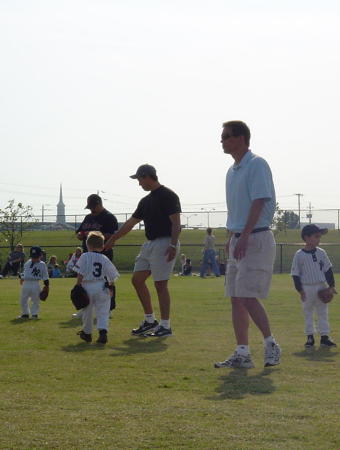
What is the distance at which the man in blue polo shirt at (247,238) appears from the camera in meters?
7.59

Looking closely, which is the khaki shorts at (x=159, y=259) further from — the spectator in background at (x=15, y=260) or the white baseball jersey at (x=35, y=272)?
the spectator in background at (x=15, y=260)

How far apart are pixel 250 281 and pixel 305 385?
1.22 meters

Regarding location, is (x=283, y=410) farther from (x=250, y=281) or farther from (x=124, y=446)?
(x=250, y=281)

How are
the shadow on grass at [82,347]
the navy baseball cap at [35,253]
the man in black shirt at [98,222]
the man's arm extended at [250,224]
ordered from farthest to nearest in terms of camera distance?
the navy baseball cap at [35,253] → the man in black shirt at [98,222] → the shadow on grass at [82,347] → the man's arm extended at [250,224]

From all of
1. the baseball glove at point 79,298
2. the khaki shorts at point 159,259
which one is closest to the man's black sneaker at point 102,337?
the baseball glove at point 79,298

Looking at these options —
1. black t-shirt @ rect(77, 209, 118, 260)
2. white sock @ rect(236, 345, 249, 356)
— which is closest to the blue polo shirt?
white sock @ rect(236, 345, 249, 356)

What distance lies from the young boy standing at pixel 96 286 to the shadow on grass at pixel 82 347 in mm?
171

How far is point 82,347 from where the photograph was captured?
30.8 feet

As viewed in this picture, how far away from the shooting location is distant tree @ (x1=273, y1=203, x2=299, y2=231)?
209ft

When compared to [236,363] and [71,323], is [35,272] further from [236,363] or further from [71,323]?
[236,363]

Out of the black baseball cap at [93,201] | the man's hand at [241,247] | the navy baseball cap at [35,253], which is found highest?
the black baseball cap at [93,201]

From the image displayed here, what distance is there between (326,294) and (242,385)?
10.6ft

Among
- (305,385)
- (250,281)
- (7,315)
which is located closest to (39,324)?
(7,315)

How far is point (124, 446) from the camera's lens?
15.3ft
